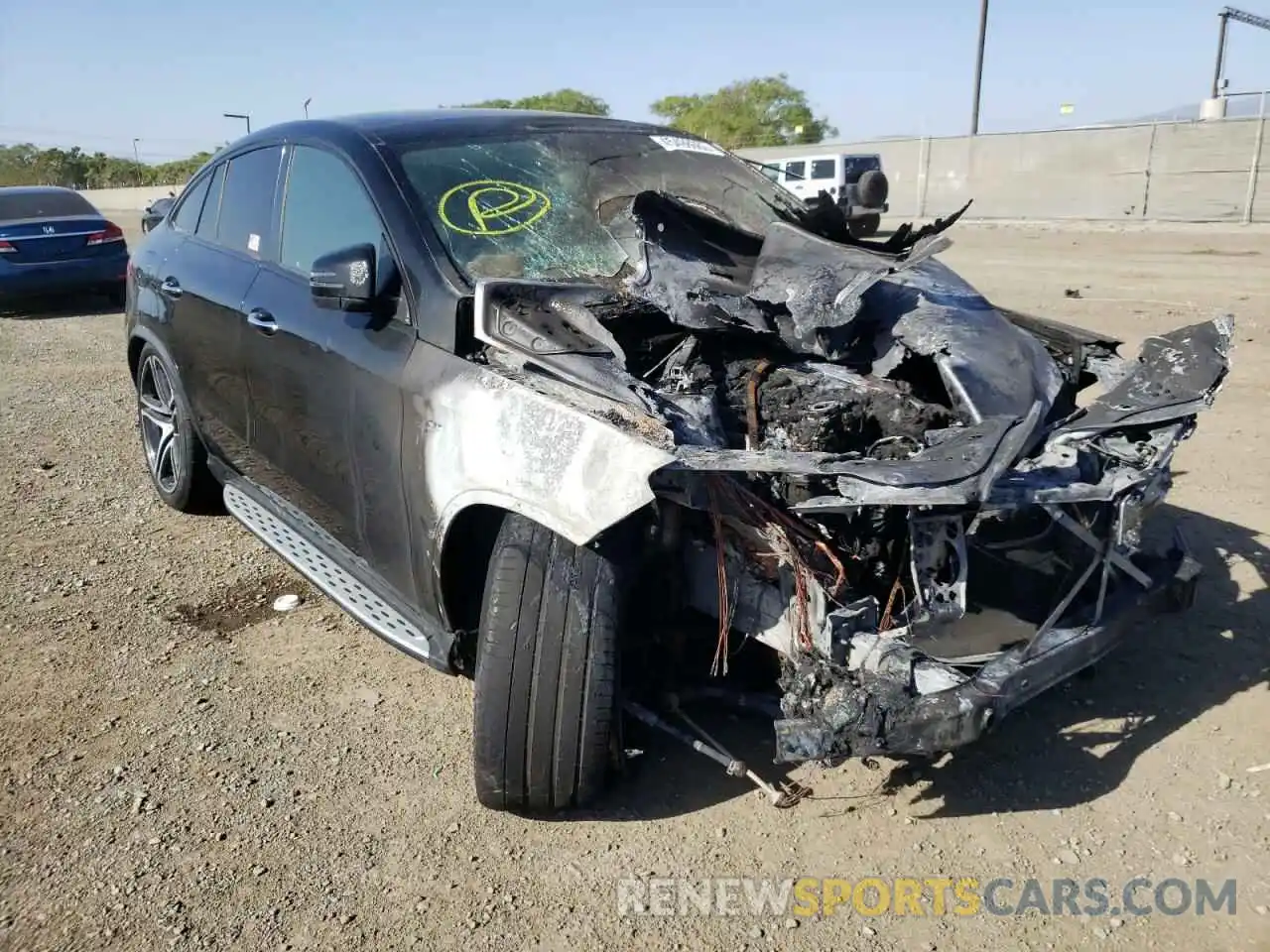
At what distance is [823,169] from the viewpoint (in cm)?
2341

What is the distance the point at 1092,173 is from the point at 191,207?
81.1 feet

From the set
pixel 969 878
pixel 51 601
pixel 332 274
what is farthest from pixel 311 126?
pixel 969 878

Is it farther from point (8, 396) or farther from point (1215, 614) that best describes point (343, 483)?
point (8, 396)

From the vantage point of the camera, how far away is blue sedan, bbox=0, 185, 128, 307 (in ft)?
37.0

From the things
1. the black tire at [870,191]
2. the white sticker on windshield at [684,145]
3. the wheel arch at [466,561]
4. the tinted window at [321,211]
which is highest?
the white sticker on windshield at [684,145]

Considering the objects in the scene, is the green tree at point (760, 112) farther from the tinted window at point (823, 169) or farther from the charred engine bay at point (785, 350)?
the charred engine bay at point (785, 350)

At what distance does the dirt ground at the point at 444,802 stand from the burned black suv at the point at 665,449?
0.22 meters

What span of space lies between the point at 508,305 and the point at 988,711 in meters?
1.65

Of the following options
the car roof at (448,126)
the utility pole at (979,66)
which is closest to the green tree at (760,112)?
the utility pole at (979,66)

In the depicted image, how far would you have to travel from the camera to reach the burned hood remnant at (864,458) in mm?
2418

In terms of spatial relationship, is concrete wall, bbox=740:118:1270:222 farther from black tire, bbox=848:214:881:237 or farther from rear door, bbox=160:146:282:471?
rear door, bbox=160:146:282:471

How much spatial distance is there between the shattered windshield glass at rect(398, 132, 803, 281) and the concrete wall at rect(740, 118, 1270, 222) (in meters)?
22.4

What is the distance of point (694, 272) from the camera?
324 cm

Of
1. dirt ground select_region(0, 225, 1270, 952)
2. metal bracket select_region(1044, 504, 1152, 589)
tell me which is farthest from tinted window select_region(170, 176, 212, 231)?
metal bracket select_region(1044, 504, 1152, 589)
